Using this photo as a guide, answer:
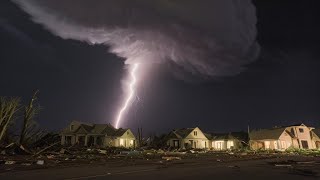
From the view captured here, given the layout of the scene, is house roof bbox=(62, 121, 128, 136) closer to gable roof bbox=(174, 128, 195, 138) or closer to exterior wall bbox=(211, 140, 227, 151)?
gable roof bbox=(174, 128, 195, 138)

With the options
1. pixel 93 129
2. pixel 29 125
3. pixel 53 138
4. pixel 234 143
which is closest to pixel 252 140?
pixel 234 143

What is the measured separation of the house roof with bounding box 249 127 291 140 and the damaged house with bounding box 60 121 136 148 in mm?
30246

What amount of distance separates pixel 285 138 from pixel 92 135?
44.1 metres

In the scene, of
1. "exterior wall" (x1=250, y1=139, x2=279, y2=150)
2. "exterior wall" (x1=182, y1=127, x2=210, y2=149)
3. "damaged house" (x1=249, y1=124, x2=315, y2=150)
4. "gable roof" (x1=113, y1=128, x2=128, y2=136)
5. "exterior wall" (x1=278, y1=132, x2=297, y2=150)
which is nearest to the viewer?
"exterior wall" (x1=278, y1=132, x2=297, y2=150)

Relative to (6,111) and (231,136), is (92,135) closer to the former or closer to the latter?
(231,136)

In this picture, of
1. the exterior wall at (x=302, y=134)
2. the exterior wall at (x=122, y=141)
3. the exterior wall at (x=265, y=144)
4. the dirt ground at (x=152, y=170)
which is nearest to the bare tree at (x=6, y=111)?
the dirt ground at (x=152, y=170)

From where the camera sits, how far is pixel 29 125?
30.2 m

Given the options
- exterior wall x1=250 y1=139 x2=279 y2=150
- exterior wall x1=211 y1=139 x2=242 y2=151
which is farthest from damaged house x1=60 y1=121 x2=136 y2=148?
exterior wall x1=250 y1=139 x2=279 y2=150

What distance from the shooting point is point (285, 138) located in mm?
74250

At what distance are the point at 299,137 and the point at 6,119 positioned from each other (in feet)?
224

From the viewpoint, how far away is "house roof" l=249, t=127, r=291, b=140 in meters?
74.2

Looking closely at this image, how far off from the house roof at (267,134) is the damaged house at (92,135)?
30.2 meters

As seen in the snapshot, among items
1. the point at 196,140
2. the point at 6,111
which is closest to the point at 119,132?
the point at 196,140

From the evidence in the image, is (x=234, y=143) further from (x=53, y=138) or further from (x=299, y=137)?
(x=53, y=138)
